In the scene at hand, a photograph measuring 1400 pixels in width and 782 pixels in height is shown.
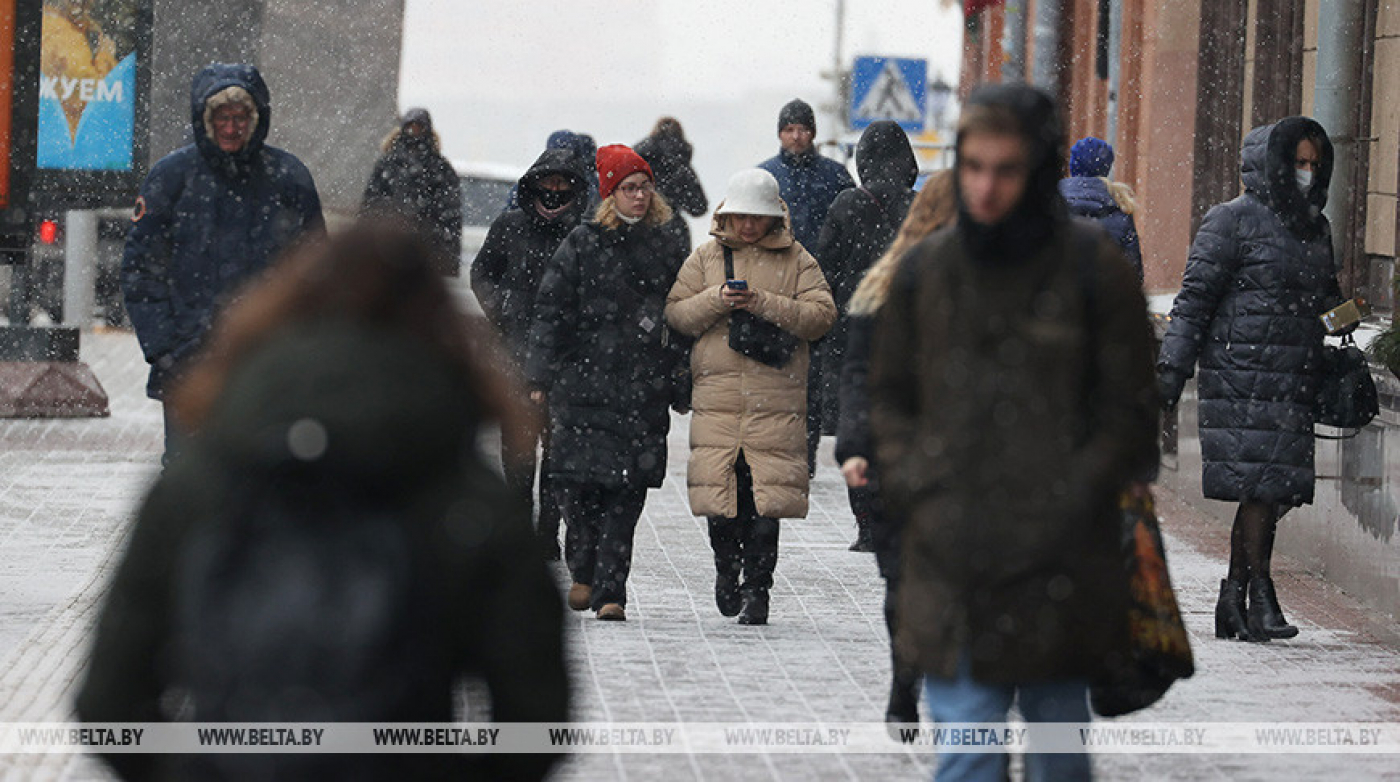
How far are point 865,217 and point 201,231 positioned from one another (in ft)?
12.1

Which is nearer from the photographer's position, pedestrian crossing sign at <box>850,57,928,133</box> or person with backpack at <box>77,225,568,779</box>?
person with backpack at <box>77,225,568,779</box>

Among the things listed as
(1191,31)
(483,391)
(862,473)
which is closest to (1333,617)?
(862,473)

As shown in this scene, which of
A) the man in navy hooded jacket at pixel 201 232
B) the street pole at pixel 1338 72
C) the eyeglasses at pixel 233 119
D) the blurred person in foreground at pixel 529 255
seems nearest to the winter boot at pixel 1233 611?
the street pole at pixel 1338 72

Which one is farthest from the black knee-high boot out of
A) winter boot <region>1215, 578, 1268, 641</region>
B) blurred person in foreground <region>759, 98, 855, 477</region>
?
blurred person in foreground <region>759, 98, 855, 477</region>

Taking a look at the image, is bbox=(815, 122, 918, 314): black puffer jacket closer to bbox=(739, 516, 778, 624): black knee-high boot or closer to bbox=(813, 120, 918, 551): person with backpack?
bbox=(813, 120, 918, 551): person with backpack

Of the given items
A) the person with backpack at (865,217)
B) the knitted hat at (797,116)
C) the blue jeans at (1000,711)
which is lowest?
the blue jeans at (1000,711)

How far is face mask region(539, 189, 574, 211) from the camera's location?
989cm

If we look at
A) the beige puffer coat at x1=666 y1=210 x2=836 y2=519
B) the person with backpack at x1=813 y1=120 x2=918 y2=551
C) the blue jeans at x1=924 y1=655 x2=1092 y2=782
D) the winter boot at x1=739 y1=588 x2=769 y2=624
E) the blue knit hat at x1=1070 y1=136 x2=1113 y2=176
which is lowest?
the winter boot at x1=739 y1=588 x2=769 y2=624

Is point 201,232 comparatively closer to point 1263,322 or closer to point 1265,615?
point 1263,322

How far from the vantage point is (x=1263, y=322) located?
859 centimetres

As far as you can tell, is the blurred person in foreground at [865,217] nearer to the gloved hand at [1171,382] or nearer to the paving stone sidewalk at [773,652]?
the paving stone sidewalk at [773,652]

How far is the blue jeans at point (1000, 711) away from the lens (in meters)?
4.19

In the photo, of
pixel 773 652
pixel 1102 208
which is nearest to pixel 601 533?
pixel 773 652

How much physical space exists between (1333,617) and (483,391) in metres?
7.19
